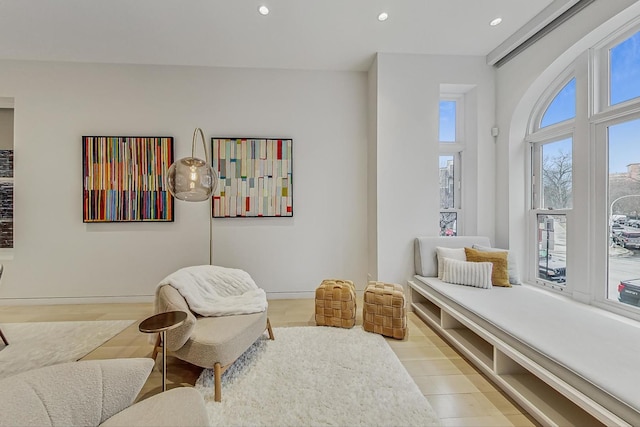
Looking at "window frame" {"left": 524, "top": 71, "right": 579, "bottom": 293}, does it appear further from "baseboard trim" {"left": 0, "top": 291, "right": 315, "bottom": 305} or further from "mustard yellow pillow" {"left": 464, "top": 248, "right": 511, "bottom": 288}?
"baseboard trim" {"left": 0, "top": 291, "right": 315, "bottom": 305}

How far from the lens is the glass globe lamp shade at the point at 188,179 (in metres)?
2.40

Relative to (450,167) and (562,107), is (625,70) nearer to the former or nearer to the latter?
(562,107)

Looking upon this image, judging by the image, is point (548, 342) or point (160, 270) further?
point (160, 270)

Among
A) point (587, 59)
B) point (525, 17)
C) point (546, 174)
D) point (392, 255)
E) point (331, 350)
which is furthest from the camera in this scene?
point (392, 255)

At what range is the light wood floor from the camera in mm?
1649

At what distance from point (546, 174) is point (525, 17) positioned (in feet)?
5.13

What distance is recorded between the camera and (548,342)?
63.7 inches

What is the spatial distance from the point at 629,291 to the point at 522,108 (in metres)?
2.01

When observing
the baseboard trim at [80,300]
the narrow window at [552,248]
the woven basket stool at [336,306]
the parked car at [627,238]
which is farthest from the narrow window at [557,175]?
the baseboard trim at [80,300]

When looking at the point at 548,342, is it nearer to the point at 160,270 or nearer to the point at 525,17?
the point at 525,17

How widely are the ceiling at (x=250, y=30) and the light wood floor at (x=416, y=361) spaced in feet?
9.76

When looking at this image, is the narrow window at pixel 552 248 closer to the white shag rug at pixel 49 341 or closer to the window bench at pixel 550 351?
the window bench at pixel 550 351

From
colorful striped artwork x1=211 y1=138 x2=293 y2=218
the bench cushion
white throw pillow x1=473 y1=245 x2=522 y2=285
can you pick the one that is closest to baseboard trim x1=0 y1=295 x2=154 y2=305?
colorful striped artwork x1=211 y1=138 x2=293 y2=218

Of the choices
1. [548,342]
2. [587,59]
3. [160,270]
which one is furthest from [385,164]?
[160,270]
